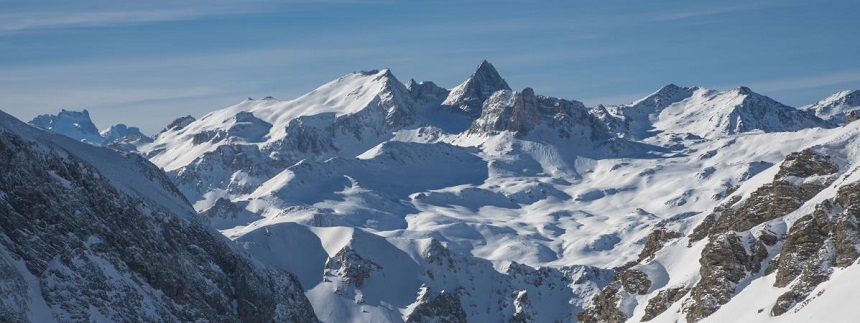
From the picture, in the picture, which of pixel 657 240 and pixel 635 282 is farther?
pixel 657 240

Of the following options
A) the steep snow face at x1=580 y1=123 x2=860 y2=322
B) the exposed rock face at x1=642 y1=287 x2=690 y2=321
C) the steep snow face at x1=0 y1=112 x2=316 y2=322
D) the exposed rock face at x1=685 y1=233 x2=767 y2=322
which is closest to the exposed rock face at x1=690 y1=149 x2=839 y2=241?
the steep snow face at x1=580 y1=123 x2=860 y2=322

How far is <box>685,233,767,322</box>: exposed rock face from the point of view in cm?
11606

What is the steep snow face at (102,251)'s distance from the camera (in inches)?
5320

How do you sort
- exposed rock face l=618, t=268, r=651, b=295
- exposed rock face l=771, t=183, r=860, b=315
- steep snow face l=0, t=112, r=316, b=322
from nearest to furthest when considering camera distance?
exposed rock face l=771, t=183, r=860, b=315
exposed rock face l=618, t=268, r=651, b=295
steep snow face l=0, t=112, r=316, b=322

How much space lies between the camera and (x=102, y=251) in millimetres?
150125

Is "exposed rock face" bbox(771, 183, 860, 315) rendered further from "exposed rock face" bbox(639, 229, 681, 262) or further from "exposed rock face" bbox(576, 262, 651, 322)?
"exposed rock face" bbox(639, 229, 681, 262)

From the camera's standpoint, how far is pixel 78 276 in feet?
456

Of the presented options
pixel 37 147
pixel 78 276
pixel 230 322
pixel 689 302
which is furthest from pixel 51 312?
pixel 689 302

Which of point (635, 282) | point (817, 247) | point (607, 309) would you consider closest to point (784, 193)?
point (817, 247)

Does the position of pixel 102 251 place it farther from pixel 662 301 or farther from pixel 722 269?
pixel 722 269

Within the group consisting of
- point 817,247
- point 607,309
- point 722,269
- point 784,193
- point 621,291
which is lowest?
point 607,309

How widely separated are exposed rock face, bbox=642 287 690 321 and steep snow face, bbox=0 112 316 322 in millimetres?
55182

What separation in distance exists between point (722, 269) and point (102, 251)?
232 ft

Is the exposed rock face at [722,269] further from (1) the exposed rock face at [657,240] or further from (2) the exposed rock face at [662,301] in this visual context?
(1) the exposed rock face at [657,240]
